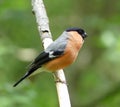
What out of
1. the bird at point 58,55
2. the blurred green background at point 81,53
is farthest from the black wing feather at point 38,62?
the blurred green background at point 81,53

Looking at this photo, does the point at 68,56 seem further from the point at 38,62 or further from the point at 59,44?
the point at 38,62

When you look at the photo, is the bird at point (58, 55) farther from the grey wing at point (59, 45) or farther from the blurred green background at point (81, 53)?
the blurred green background at point (81, 53)

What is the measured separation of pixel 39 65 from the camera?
443cm

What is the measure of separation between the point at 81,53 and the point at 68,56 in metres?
3.04

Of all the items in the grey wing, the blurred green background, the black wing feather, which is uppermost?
the blurred green background

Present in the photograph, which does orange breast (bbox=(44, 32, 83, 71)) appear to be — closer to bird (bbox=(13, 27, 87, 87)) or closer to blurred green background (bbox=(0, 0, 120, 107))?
bird (bbox=(13, 27, 87, 87))

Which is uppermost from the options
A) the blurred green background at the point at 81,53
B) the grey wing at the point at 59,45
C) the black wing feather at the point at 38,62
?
the blurred green background at the point at 81,53

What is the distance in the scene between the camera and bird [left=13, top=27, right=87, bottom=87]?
4.39 meters

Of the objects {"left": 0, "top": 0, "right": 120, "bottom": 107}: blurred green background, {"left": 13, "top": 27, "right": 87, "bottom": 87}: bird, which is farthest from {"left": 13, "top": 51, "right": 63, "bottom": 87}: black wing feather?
{"left": 0, "top": 0, "right": 120, "bottom": 107}: blurred green background

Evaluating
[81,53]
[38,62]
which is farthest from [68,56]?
[81,53]

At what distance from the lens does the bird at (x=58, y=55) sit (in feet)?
14.4

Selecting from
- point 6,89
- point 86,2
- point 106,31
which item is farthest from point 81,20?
point 6,89

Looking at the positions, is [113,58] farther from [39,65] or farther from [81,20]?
[39,65]

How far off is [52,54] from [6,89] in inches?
35.7
